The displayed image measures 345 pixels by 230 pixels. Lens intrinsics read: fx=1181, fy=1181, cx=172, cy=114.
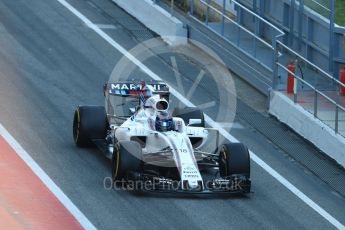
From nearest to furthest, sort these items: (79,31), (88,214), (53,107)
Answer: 1. (88,214)
2. (53,107)
3. (79,31)

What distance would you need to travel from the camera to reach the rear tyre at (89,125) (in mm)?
22766

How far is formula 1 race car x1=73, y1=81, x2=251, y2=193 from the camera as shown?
20.4 m

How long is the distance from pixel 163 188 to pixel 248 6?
1232 cm

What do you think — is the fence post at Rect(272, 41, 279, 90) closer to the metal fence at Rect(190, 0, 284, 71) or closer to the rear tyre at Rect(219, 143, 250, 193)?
the metal fence at Rect(190, 0, 284, 71)

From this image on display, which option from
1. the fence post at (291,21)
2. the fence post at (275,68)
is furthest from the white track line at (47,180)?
the fence post at (291,21)

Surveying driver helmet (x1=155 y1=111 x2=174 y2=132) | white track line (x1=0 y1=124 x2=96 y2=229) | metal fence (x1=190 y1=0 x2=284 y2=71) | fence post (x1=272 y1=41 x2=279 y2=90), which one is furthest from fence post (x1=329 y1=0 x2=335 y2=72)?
white track line (x1=0 y1=124 x2=96 y2=229)

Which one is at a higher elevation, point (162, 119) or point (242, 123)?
point (162, 119)

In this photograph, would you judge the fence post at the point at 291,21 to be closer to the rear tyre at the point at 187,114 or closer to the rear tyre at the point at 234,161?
the rear tyre at the point at 187,114

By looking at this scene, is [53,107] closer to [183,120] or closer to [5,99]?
[5,99]

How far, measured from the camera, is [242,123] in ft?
85.5

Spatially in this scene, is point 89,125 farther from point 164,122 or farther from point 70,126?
point 164,122

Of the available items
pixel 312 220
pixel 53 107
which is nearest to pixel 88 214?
pixel 312 220

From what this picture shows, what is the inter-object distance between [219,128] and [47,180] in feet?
18.3

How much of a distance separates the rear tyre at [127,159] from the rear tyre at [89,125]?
2.21 meters
